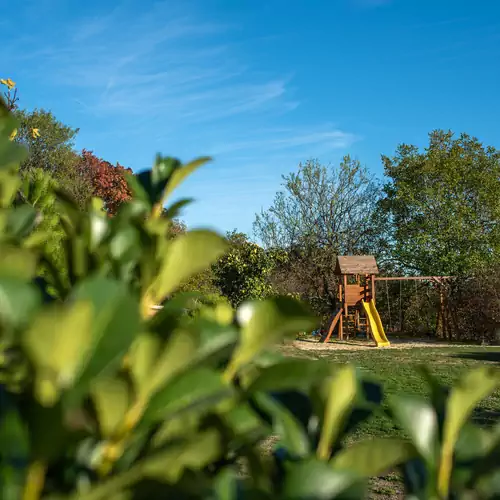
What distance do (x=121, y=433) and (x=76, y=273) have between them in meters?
0.23

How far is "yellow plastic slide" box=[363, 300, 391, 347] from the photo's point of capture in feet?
56.7

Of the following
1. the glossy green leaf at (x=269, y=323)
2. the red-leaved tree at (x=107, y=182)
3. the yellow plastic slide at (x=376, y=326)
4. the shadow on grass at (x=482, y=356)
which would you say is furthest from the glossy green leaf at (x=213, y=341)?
the red-leaved tree at (x=107, y=182)

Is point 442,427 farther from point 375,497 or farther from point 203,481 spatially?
point 375,497

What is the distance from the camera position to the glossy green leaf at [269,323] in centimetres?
51

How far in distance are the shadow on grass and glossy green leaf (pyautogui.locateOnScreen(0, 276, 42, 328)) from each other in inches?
523

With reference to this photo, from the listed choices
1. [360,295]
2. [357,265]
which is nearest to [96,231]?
[357,265]

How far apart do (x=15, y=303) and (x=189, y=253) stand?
7.8 inches

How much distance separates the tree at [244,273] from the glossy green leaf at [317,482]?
17.4m

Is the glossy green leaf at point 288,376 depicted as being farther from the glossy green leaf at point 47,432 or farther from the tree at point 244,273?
the tree at point 244,273

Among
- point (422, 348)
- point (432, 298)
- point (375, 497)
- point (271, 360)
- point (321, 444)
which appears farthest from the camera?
point (432, 298)

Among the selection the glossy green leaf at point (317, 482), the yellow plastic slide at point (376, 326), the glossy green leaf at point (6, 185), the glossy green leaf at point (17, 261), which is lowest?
the yellow plastic slide at point (376, 326)

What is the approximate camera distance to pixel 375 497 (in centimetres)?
436

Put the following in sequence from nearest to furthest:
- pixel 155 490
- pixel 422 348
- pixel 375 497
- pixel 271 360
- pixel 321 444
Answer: pixel 155 490, pixel 321 444, pixel 271 360, pixel 375 497, pixel 422 348

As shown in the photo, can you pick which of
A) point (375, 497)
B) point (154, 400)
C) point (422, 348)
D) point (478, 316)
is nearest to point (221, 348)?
point (154, 400)
